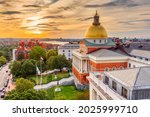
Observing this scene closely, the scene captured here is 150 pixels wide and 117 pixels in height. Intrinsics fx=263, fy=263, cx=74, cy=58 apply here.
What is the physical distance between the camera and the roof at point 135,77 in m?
2.87

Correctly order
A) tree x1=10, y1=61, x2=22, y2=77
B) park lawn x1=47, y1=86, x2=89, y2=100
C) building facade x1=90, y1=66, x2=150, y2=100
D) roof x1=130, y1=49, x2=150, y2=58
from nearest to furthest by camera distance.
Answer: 1. building facade x1=90, y1=66, x2=150, y2=100
2. park lawn x1=47, y1=86, x2=89, y2=100
3. roof x1=130, y1=49, x2=150, y2=58
4. tree x1=10, y1=61, x2=22, y2=77

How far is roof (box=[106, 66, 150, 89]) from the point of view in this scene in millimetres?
2874

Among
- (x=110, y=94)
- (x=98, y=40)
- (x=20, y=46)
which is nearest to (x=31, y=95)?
(x=110, y=94)

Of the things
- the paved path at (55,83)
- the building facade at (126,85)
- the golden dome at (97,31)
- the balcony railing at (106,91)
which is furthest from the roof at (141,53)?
the building facade at (126,85)

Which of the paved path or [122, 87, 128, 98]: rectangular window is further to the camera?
the paved path

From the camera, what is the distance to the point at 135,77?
3.00 metres

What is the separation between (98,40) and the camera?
29.2ft

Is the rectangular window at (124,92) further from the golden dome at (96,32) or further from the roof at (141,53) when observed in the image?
the golden dome at (96,32)

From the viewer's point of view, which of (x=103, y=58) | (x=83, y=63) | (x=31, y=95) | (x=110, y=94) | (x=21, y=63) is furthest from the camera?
(x=21, y=63)

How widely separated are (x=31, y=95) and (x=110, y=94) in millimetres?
1912

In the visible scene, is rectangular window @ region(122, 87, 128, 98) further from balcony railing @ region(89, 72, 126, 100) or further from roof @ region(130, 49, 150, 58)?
roof @ region(130, 49, 150, 58)

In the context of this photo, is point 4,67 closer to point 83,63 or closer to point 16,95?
point 83,63

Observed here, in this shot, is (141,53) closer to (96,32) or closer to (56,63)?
(96,32)

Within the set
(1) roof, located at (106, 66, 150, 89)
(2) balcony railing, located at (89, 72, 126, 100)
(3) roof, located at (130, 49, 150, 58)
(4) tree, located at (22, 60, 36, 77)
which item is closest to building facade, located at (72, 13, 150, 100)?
(3) roof, located at (130, 49, 150, 58)
